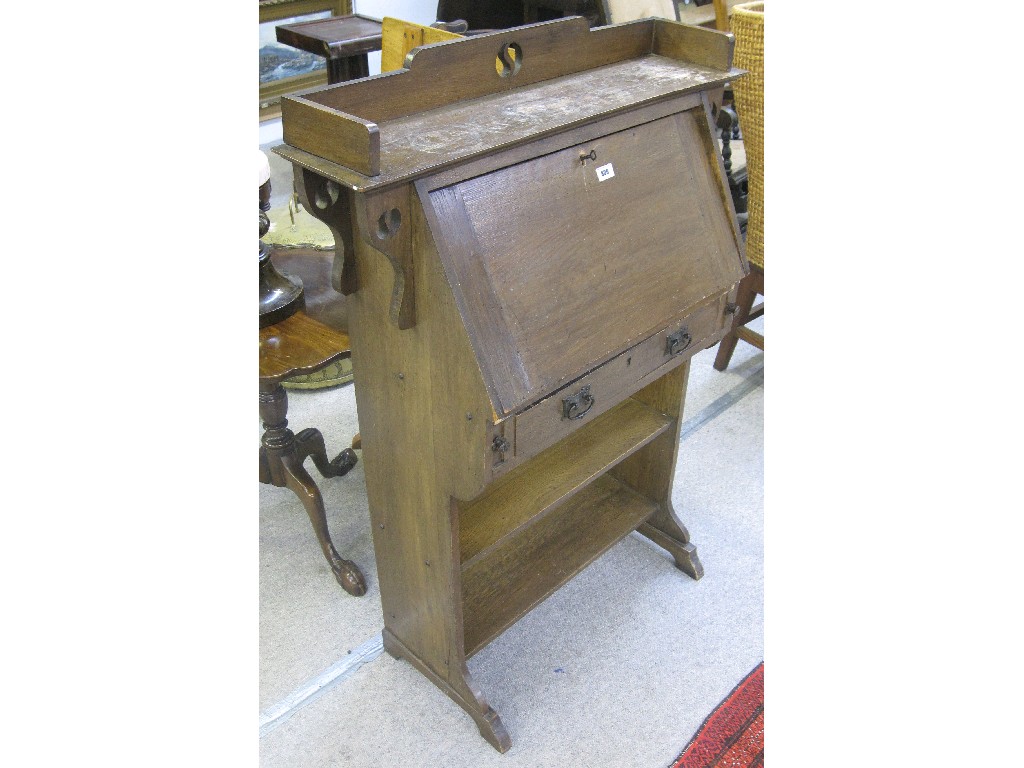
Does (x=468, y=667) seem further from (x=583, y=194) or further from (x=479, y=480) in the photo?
(x=583, y=194)

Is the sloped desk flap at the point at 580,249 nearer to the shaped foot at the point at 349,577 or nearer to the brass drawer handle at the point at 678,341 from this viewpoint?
the brass drawer handle at the point at 678,341

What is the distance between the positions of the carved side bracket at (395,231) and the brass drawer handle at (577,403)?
33 cm

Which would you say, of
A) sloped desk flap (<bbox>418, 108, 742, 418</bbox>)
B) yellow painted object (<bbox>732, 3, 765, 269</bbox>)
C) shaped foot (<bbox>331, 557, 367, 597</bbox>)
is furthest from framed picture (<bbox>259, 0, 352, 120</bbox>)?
sloped desk flap (<bbox>418, 108, 742, 418</bbox>)

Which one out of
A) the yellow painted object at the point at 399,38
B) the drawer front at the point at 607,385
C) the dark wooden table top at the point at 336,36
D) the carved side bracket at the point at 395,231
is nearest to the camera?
the carved side bracket at the point at 395,231

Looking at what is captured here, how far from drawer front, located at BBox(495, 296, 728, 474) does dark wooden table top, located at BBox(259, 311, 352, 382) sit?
0.64m

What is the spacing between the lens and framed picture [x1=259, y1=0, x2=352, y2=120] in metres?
4.63

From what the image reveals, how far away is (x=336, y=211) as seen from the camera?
142 centimetres

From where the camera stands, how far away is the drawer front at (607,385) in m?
1.52

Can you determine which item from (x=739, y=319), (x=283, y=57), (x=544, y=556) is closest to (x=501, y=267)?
(x=544, y=556)

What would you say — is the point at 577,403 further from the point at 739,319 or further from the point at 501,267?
the point at 739,319

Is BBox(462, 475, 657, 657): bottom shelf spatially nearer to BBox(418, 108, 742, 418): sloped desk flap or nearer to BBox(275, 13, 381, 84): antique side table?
BBox(418, 108, 742, 418): sloped desk flap

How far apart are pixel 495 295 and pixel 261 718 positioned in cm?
114

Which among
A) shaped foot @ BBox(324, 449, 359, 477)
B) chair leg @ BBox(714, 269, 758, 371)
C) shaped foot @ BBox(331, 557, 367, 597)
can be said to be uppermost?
chair leg @ BBox(714, 269, 758, 371)

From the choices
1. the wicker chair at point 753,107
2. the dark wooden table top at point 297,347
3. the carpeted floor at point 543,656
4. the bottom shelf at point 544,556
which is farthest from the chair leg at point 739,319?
the dark wooden table top at point 297,347
